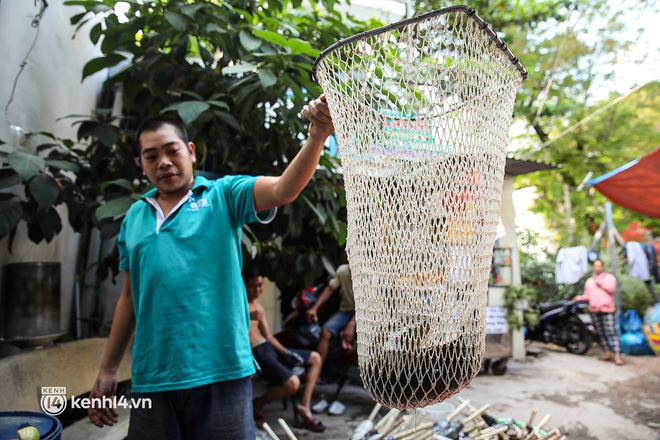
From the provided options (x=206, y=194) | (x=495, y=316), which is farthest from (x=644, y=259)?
(x=206, y=194)

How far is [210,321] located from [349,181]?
0.62 meters

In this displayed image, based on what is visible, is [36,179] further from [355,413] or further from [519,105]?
[519,105]

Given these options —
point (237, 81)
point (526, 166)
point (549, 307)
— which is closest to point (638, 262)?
point (549, 307)

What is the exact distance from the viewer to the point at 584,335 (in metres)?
7.00

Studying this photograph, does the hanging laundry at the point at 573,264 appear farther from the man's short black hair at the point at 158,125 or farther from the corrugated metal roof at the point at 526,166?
the man's short black hair at the point at 158,125

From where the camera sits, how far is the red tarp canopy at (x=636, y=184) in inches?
185

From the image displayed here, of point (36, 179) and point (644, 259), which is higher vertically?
point (36, 179)

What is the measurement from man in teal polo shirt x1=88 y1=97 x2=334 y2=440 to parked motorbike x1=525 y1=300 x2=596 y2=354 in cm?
672

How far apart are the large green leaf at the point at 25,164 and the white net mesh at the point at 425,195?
1.51 m

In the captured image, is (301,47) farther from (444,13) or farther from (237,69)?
(444,13)

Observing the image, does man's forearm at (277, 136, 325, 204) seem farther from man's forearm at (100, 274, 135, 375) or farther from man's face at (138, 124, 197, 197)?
man's forearm at (100, 274, 135, 375)

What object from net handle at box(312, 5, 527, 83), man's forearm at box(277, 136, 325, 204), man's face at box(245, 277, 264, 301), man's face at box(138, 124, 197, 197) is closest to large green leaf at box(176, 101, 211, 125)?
man's face at box(138, 124, 197, 197)

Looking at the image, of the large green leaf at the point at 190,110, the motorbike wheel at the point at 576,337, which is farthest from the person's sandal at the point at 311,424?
the motorbike wheel at the point at 576,337

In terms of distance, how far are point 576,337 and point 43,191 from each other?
7.72 meters
